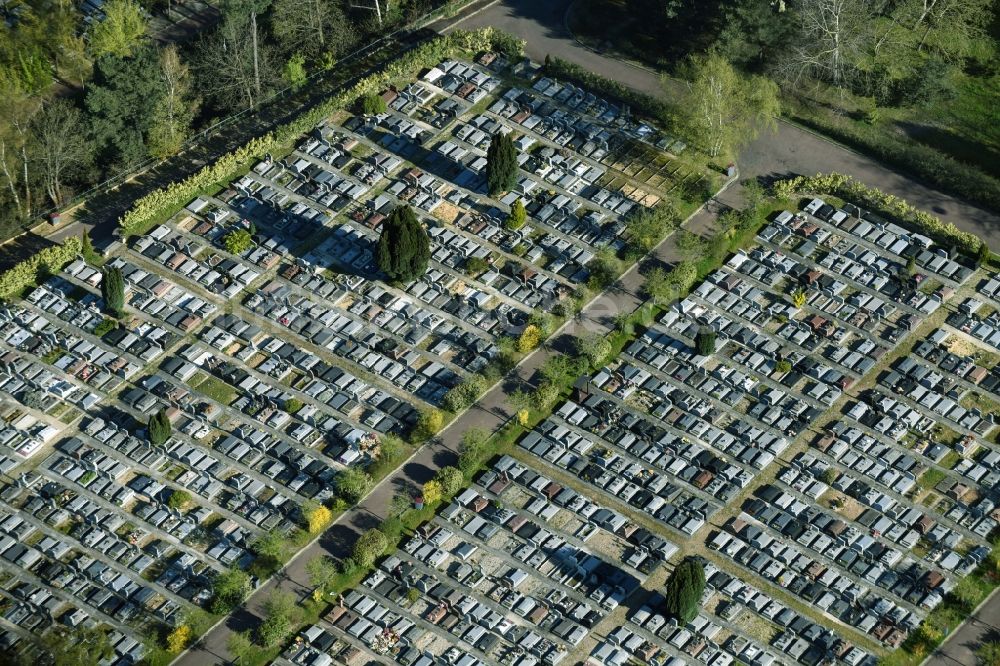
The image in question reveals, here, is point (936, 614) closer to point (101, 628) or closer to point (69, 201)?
point (101, 628)

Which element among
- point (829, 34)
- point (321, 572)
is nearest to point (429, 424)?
point (321, 572)

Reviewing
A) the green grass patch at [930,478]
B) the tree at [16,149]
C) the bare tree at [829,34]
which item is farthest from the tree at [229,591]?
the bare tree at [829,34]

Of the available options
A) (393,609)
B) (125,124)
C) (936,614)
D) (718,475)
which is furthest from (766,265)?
(125,124)

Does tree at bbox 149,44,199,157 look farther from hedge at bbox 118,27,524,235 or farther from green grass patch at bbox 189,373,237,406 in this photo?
green grass patch at bbox 189,373,237,406

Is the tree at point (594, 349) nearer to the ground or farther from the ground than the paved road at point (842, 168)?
nearer to the ground

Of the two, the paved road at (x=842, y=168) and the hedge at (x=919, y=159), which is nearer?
the paved road at (x=842, y=168)

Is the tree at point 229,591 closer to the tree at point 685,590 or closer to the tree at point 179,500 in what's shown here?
the tree at point 179,500
